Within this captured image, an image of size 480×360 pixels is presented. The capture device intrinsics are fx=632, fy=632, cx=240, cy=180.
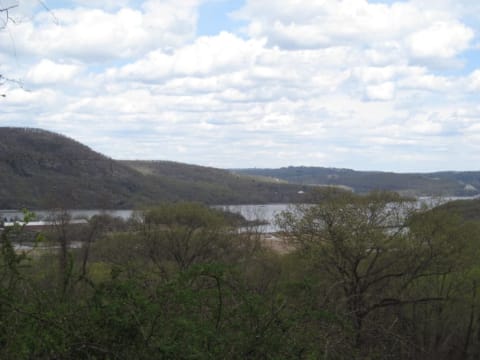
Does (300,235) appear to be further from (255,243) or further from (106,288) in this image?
(106,288)

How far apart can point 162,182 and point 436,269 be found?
391 feet

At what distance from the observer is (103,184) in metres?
101

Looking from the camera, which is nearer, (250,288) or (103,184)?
(250,288)

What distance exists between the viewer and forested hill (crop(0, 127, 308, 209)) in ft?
204

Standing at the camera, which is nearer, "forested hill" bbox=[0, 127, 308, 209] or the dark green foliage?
the dark green foliage

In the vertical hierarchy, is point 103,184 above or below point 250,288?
above

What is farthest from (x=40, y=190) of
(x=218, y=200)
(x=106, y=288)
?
(x=106, y=288)

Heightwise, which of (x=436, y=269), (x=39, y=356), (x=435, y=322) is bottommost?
(x=435, y=322)

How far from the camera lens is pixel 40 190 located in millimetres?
75375

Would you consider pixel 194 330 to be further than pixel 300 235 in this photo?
No

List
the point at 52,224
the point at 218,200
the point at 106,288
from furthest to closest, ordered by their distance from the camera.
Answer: the point at 218,200 < the point at 52,224 < the point at 106,288

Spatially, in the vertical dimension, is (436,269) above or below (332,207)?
below

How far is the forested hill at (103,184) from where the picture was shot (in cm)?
6225

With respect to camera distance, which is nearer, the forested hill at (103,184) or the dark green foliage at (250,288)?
the dark green foliage at (250,288)
